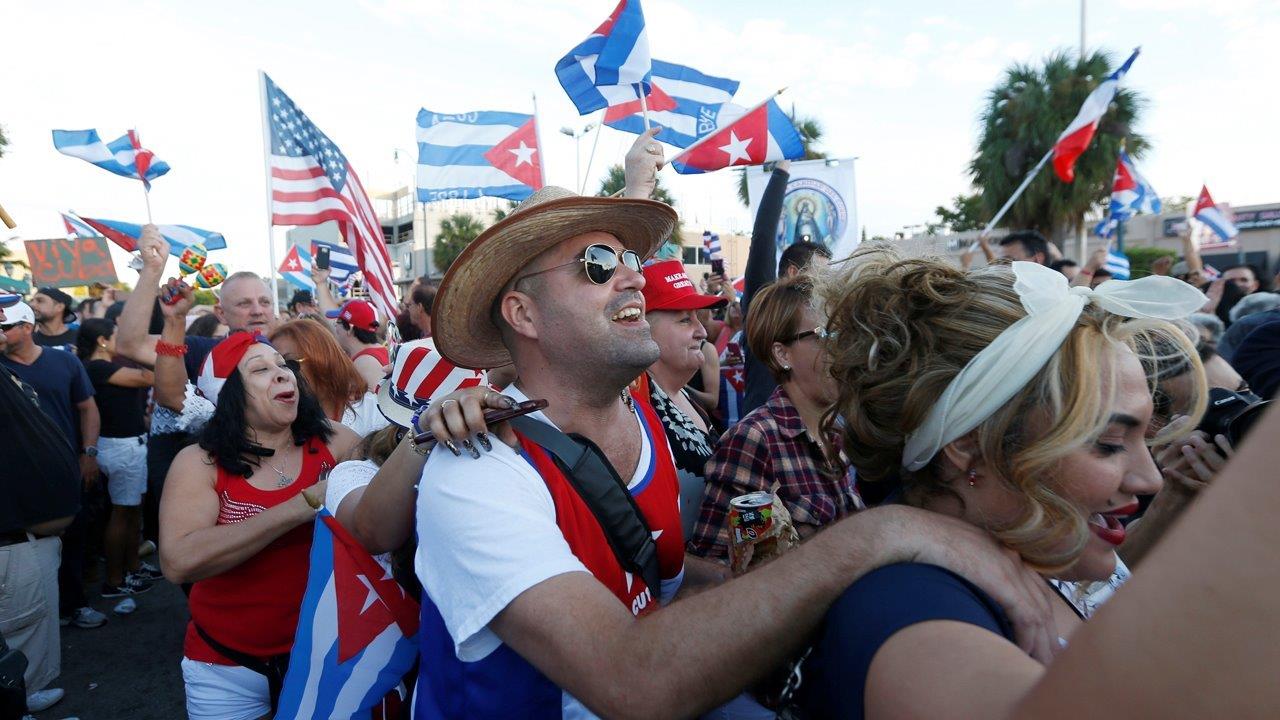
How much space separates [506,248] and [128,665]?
501 centimetres

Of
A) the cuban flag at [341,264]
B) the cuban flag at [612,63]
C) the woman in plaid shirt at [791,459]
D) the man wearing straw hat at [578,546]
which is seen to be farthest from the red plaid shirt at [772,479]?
the cuban flag at [341,264]

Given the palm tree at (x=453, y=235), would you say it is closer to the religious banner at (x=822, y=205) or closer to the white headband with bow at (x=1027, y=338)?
the religious banner at (x=822, y=205)

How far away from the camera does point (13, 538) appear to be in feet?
12.7

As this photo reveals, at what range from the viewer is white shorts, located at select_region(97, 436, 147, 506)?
20.7 feet

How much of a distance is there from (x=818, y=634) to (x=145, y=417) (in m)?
7.31

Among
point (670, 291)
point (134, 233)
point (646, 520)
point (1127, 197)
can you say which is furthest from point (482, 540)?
point (1127, 197)

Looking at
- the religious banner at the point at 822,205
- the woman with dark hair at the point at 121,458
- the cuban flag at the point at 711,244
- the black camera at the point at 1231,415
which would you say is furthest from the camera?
the cuban flag at the point at 711,244

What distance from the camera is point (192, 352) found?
5535 millimetres

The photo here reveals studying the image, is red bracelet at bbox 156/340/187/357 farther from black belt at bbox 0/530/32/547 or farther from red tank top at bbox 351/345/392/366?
black belt at bbox 0/530/32/547

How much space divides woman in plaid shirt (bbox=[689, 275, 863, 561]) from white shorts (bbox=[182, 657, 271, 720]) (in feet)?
6.04

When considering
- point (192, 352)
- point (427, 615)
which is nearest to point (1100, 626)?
point (427, 615)

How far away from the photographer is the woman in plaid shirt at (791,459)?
8.95 ft

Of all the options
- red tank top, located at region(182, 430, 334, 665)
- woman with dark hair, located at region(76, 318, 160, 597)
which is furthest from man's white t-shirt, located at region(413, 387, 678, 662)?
woman with dark hair, located at region(76, 318, 160, 597)

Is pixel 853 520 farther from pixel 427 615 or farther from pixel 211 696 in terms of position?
pixel 211 696
